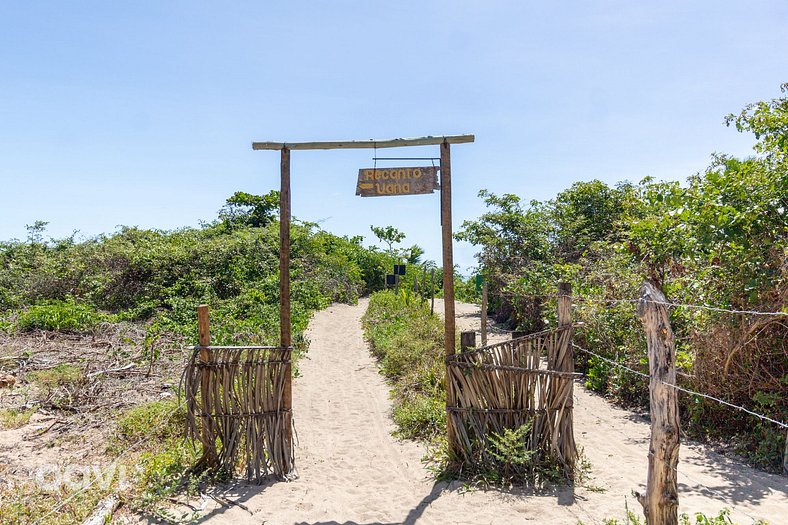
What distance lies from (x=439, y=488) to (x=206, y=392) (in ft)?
6.77

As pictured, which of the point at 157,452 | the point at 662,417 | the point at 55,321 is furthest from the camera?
the point at 55,321

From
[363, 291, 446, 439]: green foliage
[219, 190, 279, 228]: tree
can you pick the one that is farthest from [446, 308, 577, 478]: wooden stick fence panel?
[219, 190, 279, 228]: tree

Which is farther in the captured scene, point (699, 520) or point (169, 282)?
point (169, 282)

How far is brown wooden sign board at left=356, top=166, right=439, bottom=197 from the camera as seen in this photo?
484 centimetres

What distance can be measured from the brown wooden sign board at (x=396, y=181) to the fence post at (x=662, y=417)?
2305mm

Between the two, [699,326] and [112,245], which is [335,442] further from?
[112,245]

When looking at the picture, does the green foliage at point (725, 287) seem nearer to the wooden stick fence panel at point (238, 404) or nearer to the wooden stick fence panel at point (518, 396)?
the wooden stick fence panel at point (518, 396)

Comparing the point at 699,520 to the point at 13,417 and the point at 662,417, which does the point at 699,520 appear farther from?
the point at 13,417

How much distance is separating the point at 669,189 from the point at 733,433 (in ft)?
9.19

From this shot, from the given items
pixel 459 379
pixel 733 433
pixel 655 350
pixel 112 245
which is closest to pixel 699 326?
pixel 733 433

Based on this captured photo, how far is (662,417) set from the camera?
2926 mm

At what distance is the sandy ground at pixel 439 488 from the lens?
414 cm

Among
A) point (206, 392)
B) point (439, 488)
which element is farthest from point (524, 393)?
point (206, 392)

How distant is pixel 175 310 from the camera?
43.2 feet
